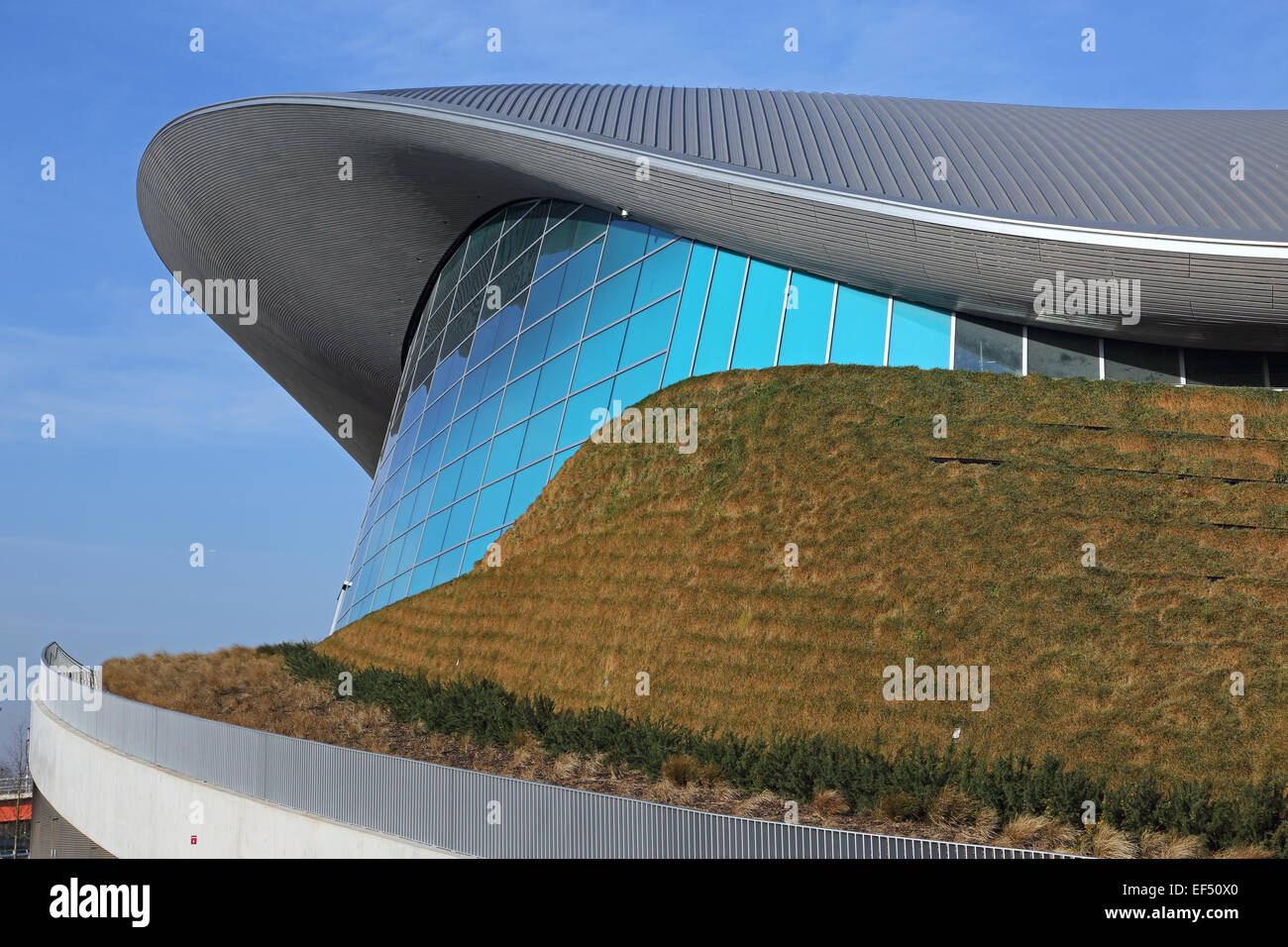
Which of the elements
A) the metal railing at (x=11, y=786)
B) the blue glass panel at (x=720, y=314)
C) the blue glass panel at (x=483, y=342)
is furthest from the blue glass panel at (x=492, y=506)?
the metal railing at (x=11, y=786)

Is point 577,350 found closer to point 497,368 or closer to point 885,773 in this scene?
point 497,368

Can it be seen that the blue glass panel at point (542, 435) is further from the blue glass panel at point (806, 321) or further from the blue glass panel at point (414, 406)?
the blue glass panel at point (414, 406)

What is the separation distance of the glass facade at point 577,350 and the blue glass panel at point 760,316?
0.11 ft

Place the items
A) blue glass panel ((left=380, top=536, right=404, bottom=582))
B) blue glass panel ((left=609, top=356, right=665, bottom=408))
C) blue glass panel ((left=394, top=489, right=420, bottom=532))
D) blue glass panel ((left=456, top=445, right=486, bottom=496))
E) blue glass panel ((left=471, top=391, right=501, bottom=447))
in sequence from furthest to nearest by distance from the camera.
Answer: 1. blue glass panel ((left=394, top=489, right=420, bottom=532))
2. blue glass panel ((left=380, top=536, right=404, bottom=582))
3. blue glass panel ((left=471, top=391, right=501, bottom=447))
4. blue glass panel ((left=456, top=445, right=486, bottom=496))
5. blue glass panel ((left=609, top=356, right=665, bottom=408))

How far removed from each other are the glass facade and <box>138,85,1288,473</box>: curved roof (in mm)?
451

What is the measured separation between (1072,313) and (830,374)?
3646 mm

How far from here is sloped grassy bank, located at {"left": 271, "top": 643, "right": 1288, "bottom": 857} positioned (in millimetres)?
10570

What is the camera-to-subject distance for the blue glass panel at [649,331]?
69.0 ft

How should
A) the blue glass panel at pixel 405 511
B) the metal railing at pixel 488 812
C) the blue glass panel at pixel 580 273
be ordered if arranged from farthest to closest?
1. the blue glass panel at pixel 405 511
2. the blue glass panel at pixel 580 273
3. the metal railing at pixel 488 812

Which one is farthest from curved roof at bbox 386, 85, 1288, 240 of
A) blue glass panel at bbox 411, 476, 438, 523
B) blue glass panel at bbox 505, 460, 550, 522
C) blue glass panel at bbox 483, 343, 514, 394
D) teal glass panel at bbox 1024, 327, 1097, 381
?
blue glass panel at bbox 411, 476, 438, 523

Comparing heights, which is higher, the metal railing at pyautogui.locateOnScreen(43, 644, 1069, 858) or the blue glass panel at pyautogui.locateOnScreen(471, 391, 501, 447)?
the blue glass panel at pyautogui.locateOnScreen(471, 391, 501, 447)

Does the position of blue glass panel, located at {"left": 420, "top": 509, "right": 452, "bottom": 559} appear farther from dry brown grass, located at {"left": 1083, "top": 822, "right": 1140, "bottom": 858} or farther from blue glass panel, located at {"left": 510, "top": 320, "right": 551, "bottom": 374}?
dry brown grass, located at {"left": 1083, "top": 822, "right": 1140, "bottom": 858}

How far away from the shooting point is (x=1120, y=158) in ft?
68.8

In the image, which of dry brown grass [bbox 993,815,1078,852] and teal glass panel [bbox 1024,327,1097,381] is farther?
teal glass panel [bbox 1024,327,1097,381]
